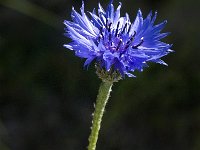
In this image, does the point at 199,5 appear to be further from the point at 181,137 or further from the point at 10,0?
the point at 10,0

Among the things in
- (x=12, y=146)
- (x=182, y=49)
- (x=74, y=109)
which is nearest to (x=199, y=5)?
(x=182, y=49)

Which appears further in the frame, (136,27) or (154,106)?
(154,106)

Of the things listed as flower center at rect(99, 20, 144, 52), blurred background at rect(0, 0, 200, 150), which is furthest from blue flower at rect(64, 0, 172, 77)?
blurred background at rect(0, 0, 200, 150)

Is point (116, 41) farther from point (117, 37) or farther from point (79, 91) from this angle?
point (79, 91)

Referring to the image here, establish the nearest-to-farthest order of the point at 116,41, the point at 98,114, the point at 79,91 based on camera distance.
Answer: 1. the point at 98,114
2. the point at 116,41
3. the point at 79,91

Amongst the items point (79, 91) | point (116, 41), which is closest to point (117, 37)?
point (116, 41)

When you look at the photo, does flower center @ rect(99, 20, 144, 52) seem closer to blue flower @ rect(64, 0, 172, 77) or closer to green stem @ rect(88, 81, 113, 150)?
blue flower @ rect(64, 0, 172, 77)

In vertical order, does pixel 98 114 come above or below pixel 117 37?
below
